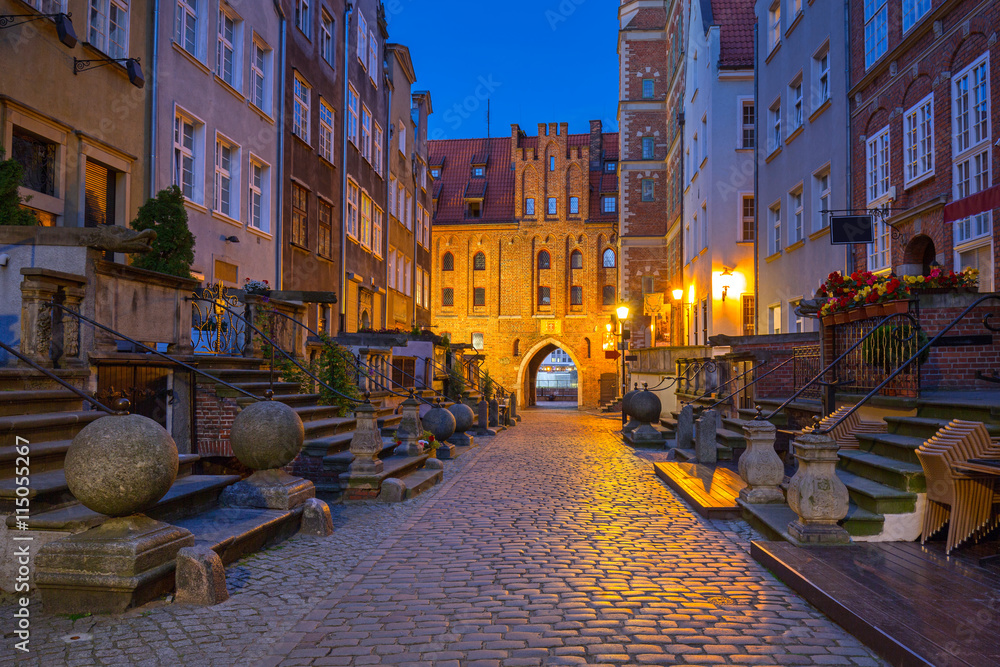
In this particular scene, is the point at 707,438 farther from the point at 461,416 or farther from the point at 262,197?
the point at 262,197

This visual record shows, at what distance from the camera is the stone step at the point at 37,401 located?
248 inches

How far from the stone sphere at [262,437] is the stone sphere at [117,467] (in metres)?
2.26

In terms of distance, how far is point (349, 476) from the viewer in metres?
9.73

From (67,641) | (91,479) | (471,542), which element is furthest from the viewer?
(471,542)

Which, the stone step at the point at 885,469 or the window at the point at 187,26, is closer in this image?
the stone step at the point at 885,469

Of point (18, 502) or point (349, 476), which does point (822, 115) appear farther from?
point (18, 502)

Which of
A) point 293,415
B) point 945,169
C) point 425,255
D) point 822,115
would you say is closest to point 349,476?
point 293,415

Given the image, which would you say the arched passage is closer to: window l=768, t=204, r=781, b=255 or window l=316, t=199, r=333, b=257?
window l=768, t=204, r=781, b=255

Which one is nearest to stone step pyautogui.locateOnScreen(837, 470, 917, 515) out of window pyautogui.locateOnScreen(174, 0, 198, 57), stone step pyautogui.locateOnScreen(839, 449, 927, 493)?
stone step pyautogui.locateOnScreen(839, 449, 927, 493)

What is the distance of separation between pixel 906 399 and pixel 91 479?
753 centimetres

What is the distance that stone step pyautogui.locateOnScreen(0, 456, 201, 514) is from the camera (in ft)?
17.6

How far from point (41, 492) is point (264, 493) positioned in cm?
219

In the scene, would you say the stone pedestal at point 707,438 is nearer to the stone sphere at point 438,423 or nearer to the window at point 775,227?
the stone sphere at point 438,423

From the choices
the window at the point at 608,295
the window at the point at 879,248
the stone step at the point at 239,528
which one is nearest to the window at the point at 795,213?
the window at the point at 879,248
